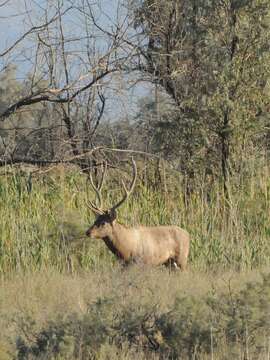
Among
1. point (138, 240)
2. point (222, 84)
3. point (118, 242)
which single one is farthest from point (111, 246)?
point (222, 84)

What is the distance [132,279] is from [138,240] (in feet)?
10.7

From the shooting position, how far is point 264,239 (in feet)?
41.3

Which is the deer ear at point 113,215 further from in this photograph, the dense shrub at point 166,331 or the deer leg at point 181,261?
the dense shrub at point 166,331

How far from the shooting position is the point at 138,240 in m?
11.3

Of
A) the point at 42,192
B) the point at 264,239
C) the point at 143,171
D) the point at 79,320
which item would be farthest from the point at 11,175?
the point at 79,320

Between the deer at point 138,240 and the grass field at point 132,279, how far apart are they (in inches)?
10.2

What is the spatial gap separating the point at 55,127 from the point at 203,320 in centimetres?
768

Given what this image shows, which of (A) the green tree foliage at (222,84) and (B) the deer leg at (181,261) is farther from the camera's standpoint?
(A) the green tree foliage at (222,84)

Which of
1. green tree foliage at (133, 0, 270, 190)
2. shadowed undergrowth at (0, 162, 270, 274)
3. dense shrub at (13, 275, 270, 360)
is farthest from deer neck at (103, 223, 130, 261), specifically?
dense shrub at (13, 275, 270, 360)

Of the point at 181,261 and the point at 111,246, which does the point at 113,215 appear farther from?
the point at 181,261

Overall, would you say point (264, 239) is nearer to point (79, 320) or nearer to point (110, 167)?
point (110, 167)

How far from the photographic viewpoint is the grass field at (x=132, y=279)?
657 cm

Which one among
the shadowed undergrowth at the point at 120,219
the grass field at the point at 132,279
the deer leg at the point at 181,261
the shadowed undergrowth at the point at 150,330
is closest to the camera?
the shadowed undergrowth at the point at 150,330

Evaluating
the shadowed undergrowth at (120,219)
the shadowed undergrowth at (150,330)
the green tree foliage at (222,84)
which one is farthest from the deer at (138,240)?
the shadowed undergrowth at (150,330)
